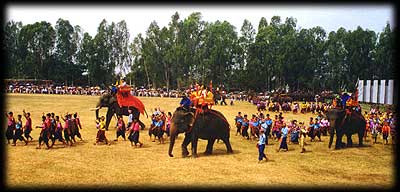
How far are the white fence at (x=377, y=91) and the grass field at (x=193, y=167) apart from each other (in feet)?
59.6

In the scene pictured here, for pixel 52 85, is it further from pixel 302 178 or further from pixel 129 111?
pixel 302 178

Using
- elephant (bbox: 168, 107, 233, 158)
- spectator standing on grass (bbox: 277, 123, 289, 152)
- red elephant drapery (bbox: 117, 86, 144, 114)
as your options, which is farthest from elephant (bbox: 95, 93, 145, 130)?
spectator standing on grass (bbox: 277, 123, 289, 152)

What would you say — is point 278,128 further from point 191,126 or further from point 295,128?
point 191,126

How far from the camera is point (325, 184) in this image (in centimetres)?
1095

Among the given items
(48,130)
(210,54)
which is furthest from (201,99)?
(210,54)

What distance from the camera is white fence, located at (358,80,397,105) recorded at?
33612mm

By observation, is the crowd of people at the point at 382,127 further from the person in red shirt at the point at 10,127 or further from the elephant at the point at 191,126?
the person in red shirt at the point at 10,127

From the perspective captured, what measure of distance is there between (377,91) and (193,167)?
3015 centimetres

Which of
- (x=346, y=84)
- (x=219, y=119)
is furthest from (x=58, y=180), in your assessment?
(x=346, y=84)

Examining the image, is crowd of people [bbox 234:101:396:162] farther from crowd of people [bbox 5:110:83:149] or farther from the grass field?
crowd of people [bbox 5:110:83:149]

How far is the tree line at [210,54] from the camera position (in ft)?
181

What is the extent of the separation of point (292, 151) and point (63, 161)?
8510 mm

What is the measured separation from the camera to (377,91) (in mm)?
37531

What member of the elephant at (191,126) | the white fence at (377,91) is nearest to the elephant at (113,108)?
the elephant at (191,126)
